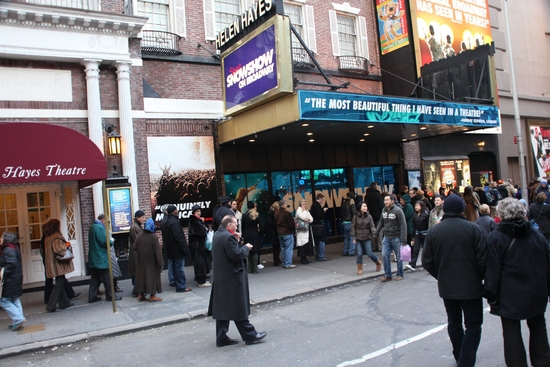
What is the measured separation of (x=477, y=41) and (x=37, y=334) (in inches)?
807

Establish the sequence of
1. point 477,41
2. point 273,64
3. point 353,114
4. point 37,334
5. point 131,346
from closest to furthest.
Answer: point 131,346 < point 37,334 < point 273,64 < point 353,114 < point 477,41

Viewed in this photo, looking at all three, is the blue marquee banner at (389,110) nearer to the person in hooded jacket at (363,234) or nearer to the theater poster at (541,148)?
the person in hooded jacket at (363,234)

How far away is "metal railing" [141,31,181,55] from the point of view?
12.6 m

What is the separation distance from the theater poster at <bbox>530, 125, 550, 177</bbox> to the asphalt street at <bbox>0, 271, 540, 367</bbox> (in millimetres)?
18858

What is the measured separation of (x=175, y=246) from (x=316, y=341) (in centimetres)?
438

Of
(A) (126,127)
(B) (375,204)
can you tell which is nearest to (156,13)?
(A) (126,127)

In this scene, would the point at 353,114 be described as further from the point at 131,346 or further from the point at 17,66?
the point at 17,66

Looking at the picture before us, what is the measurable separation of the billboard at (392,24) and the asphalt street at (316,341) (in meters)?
12.0

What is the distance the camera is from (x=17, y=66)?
1072 cm

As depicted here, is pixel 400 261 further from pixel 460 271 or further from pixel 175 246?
pixel 460 271

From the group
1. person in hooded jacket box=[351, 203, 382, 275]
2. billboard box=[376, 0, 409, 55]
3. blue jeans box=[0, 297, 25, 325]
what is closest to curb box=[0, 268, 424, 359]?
blue jeans box=[0, 297, 25, 325]

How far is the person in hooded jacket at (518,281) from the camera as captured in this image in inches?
155

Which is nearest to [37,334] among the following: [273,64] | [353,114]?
[273,64]

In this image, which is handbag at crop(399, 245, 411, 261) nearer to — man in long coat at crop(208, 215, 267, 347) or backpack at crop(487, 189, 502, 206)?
man in long coat at crop(208, 215, 267, 347)
